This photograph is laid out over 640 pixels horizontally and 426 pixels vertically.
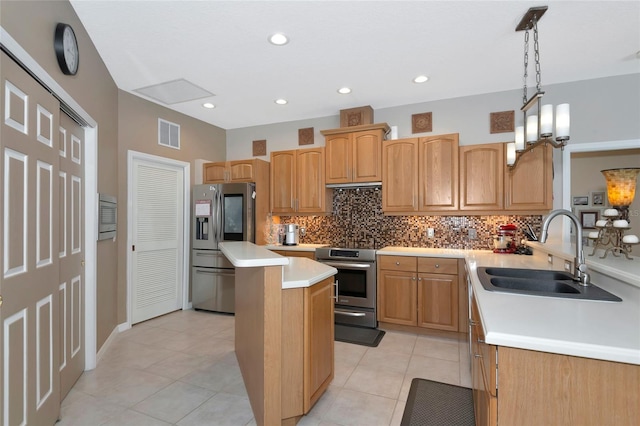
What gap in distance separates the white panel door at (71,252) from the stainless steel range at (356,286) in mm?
2501

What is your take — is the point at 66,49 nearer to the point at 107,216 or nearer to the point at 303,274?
the point at 107,216

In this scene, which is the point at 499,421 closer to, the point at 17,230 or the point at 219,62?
the point at 17,230

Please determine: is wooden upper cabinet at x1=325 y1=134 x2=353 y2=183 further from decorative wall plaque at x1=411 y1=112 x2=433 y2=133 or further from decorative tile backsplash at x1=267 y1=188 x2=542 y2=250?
decorative wall plaque at x1=411 y1=112 x2=433 y2=133

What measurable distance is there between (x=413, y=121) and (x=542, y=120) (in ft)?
7.10

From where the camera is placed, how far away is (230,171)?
15.0 feet

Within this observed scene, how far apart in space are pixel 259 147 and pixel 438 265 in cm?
325

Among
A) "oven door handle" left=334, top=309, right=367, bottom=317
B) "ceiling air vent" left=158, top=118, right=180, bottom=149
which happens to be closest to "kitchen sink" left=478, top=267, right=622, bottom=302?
"oven door handle" left=334, top=309, right=367, bottom=317

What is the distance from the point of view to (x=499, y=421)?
1.07 meters

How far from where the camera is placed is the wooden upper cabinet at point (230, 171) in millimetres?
4449

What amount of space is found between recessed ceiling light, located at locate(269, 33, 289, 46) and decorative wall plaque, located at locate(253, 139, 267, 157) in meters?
2.46

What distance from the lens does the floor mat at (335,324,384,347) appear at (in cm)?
335

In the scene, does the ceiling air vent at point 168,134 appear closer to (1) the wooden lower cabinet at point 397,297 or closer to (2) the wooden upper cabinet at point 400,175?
(2) the wooden upper cabinet at point 400,175

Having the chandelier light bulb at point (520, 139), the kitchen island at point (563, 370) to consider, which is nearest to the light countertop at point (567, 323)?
the kitchen island at point (563, 370)

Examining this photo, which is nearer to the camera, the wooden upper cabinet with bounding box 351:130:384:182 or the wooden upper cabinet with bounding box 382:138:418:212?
the wooden upper cabinet with bounding box 382:138:418:212
